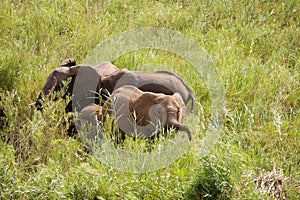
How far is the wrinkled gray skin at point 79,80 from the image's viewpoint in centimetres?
453

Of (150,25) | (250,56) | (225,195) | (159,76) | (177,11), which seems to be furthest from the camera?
(177,11)

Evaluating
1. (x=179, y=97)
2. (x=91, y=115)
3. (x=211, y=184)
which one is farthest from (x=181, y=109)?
(x=211, y=184)

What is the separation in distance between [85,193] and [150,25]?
3.00 metres

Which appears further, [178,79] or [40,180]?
[178,79]

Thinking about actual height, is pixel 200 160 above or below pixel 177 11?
below

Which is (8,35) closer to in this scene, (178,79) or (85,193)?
(178,79)

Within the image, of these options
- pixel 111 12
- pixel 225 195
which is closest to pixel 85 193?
pixel 225 195

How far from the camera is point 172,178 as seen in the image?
354 cm

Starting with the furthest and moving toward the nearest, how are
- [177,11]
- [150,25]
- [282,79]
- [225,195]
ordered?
[177,11] → [150,25] → [282,79] → [225,195]

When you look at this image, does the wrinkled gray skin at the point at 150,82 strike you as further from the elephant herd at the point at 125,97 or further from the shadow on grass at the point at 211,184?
the shadow on grass at the point at 211,184

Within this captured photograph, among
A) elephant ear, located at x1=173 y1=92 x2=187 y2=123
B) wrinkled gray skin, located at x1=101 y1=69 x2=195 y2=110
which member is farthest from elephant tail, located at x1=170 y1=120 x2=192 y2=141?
wrinkled gray skin, located at x1=101 y1=69 x2=195 y2=110

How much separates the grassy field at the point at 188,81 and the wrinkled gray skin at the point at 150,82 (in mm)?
279

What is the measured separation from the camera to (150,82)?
441 centimetres

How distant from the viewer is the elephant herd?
408 cm
